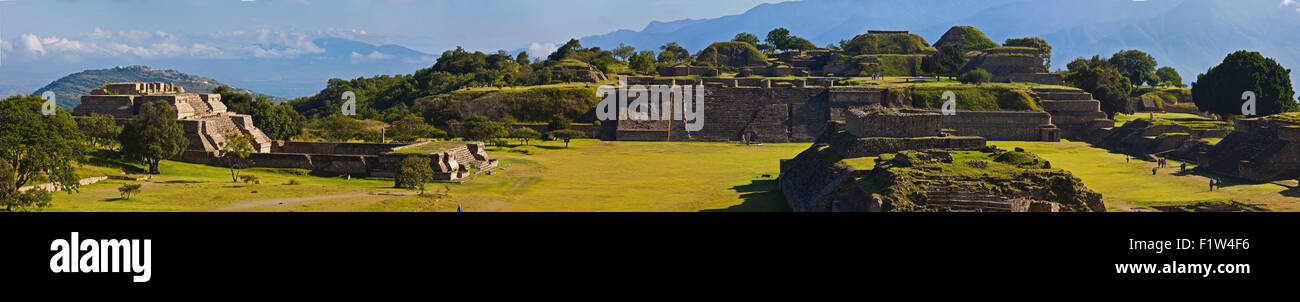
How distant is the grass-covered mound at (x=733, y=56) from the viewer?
110m

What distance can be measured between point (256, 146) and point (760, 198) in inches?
1160

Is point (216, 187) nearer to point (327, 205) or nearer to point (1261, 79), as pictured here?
point (327, 205)

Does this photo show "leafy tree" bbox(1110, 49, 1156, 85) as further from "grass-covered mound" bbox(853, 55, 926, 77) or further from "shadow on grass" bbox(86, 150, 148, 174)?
"shadow on grass" bbox(86, 150, 148, 174)

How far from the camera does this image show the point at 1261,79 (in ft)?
194

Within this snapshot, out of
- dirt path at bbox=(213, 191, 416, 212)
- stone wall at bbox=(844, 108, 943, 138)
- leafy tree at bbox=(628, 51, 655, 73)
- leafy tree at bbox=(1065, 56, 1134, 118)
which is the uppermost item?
leafy tree at bbox=(628, 51, 655, 73)

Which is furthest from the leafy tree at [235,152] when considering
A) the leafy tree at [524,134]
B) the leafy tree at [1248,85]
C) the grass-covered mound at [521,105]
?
the leafy tree at [1248,85]

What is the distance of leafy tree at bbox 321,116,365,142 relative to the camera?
56500 millimetres

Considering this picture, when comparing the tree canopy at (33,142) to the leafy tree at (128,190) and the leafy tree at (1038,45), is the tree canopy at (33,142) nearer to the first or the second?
the leafy tree at (128,190)

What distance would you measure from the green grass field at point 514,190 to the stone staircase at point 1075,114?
29.9 metres

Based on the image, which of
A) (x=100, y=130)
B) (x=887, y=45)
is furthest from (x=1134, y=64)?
(x=100, y=130)

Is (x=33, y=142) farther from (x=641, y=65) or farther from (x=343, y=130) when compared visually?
(x=641, y=65)

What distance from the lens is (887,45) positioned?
350ft

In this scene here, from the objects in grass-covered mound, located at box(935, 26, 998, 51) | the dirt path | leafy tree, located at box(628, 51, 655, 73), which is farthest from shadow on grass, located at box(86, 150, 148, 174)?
grass-covered mound, located at box(935, 26, 998, 51)

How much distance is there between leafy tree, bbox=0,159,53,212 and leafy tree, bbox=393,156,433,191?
40.2ft
